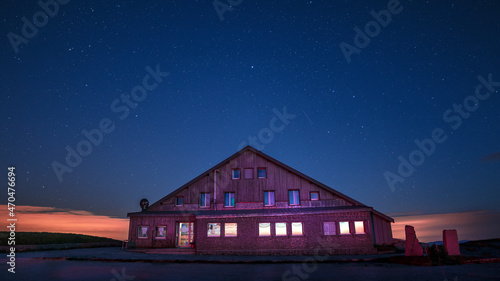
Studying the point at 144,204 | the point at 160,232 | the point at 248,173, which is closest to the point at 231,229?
the point at 248,173

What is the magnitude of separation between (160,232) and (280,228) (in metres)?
11.1

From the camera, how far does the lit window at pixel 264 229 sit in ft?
77.9

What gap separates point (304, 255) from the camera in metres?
22.5

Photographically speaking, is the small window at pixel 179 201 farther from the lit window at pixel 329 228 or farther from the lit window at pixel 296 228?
the lit window at pixel 329 228

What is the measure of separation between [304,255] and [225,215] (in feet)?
23.0

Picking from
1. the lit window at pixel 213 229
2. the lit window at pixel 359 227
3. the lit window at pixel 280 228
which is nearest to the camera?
the lit window at pixel 359 227

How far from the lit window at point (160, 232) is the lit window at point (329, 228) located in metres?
14.1

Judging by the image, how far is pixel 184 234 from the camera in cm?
2677

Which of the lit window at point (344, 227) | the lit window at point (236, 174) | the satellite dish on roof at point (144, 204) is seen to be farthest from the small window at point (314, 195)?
the satellite dish on roof at point (144, 204)

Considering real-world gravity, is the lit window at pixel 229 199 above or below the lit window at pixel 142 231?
above

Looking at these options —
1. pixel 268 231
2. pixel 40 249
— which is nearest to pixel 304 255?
pixel 268 231

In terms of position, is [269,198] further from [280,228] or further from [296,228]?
[296,228]

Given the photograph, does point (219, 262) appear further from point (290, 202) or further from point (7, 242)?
point (7, 242)

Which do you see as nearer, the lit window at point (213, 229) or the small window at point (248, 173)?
the lit window at point (213, 229)
